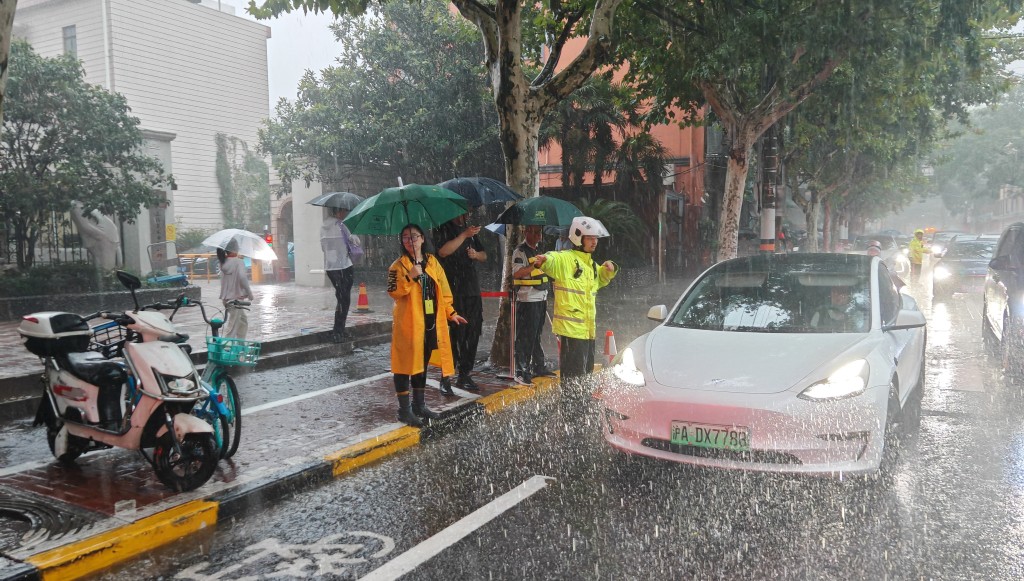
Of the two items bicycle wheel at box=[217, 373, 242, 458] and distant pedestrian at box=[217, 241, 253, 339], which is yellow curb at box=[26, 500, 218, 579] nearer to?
bicycle wheel at box=[217, 373, 242, 458]

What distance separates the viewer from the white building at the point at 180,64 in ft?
92.7

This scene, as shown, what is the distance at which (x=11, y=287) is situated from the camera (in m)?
13.6

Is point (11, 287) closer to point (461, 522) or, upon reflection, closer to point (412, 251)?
point (412, 251)

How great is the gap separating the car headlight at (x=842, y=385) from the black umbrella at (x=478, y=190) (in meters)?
4.19

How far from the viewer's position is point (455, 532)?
4.18 metres

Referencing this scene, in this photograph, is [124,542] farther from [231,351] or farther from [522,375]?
[522,375]

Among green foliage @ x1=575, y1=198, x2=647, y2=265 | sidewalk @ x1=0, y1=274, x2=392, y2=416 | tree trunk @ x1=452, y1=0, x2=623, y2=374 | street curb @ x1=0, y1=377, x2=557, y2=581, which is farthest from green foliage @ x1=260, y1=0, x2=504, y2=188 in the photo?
street curb @ x1=0, y1=377, x2=557, y2=581

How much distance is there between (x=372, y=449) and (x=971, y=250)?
1786 cm

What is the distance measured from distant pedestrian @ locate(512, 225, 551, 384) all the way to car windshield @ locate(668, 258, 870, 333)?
209cm

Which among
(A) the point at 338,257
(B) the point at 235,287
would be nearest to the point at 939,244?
(A) the point at 338,257

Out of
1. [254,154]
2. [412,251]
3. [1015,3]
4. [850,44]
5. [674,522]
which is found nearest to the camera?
[674,522]

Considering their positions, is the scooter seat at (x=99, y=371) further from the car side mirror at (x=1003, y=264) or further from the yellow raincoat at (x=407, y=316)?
the car side mirror at (x=1003, y=264)

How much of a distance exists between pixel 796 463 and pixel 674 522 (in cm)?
78

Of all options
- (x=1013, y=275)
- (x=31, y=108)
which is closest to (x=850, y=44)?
(x=1013, y=275)
